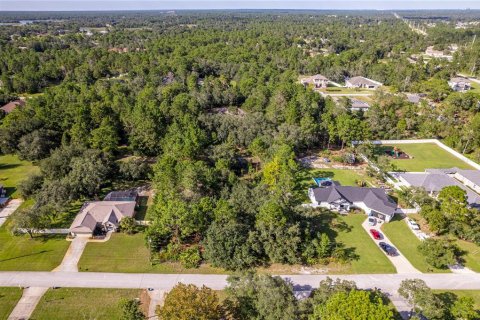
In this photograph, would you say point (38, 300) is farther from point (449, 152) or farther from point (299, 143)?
point (449, 152)

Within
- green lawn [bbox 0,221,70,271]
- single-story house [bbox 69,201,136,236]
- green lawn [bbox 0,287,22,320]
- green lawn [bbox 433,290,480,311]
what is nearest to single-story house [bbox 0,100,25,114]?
green lawn [bbox 0,221,70,271]

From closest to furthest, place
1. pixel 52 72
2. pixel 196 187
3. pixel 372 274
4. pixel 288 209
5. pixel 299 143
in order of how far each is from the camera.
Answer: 1. pixel 372 274
2. pixel 288 209
3. pixel 196 187
4. pixel 299 143
5. pixel 52 72

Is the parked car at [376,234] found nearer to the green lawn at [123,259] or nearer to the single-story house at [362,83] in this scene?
the green lawn at [123,259]

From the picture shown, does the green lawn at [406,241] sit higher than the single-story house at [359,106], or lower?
lower

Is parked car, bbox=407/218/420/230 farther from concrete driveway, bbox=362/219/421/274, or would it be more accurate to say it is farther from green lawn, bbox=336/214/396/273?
green lawn, bbox=336/214/396/273

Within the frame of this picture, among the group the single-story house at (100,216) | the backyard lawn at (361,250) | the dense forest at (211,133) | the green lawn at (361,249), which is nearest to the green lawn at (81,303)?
the dense forest at (211,133)

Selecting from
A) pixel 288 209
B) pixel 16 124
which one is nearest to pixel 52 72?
pixel 16 124
